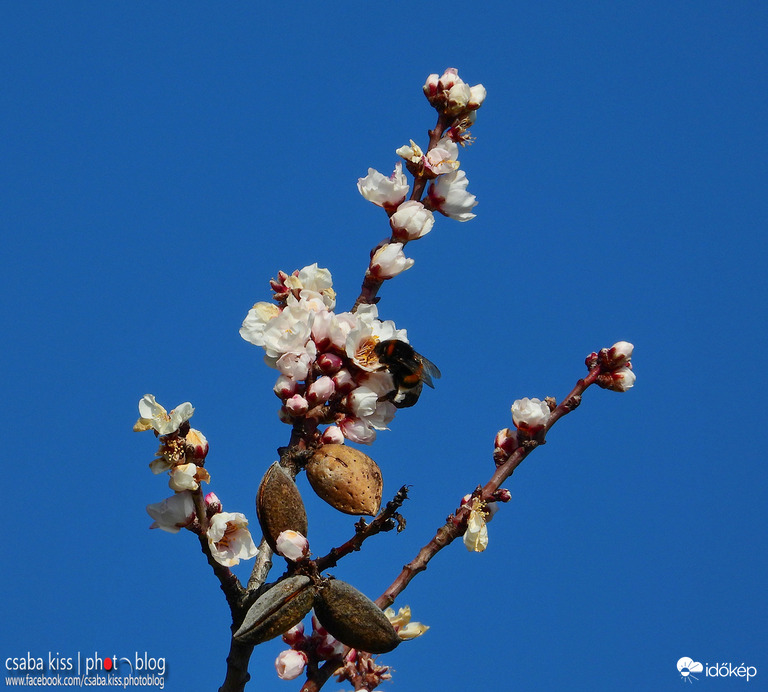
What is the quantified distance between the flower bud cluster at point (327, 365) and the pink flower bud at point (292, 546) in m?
0.35

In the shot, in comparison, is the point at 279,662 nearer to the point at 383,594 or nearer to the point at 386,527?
the point at 383,594

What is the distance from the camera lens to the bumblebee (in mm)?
2342

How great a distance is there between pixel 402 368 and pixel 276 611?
2.33ft

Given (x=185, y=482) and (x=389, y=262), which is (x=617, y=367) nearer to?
(x=389, y=262)

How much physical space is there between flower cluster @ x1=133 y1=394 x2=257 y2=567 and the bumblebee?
1.73ft

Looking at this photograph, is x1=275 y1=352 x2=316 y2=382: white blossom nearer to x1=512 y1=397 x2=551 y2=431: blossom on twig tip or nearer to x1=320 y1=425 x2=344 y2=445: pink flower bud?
x1=320 y1=425 x2=344 y2=445: pink flower bud

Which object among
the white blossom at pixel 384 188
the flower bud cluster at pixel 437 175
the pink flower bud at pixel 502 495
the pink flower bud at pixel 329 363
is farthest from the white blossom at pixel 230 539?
the white blossom at pixel 384 188

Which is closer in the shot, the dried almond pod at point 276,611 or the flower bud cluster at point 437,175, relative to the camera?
the dried almond pod at point 276,611

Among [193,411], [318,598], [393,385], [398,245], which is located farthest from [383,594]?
[398,245]

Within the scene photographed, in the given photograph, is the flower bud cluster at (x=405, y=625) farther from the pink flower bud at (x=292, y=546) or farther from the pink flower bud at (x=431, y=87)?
the pink flower bud at (x=431, y=87)

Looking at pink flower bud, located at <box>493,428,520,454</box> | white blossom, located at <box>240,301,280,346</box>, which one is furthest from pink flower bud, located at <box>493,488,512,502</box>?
white blossom, located at <box>240,301,280,346</box>

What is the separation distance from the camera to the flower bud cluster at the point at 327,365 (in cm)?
232

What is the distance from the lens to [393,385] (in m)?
2.40

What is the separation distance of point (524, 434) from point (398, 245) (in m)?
0.65
